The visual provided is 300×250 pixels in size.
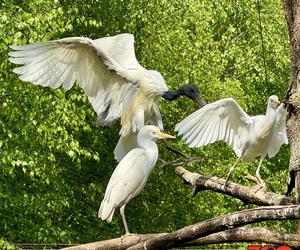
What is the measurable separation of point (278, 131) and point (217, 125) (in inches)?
18.0

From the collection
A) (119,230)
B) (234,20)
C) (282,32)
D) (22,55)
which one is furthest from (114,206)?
(234,20)

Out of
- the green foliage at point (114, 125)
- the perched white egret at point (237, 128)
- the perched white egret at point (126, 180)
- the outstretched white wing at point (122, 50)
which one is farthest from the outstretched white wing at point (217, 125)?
the green foliage at point (114, 125)

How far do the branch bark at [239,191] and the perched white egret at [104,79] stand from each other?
531mm

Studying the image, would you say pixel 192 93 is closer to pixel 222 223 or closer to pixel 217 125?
pixel 217 125

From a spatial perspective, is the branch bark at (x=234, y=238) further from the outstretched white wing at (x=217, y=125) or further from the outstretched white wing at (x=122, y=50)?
the outstretched white wing at (x=122, y=50)

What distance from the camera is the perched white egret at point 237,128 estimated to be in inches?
293

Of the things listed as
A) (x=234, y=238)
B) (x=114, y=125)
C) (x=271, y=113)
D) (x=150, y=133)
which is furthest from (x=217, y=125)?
(x=114, y=125)

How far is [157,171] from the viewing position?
46.3ft

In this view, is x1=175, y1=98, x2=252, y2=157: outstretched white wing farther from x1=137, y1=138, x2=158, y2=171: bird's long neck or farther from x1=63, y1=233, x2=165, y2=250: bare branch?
x1=63, y1=233, x2=165, y2=250: bare branch

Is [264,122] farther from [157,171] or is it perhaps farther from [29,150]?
[157,171]

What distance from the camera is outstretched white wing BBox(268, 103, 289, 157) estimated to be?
7724 mm

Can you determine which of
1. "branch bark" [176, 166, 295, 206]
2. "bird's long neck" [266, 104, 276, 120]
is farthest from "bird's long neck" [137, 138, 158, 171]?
"bird's long neck" [266, 104, 276, 120]

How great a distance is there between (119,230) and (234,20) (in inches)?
247

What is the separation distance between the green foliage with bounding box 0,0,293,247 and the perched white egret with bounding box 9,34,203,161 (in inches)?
38.0
